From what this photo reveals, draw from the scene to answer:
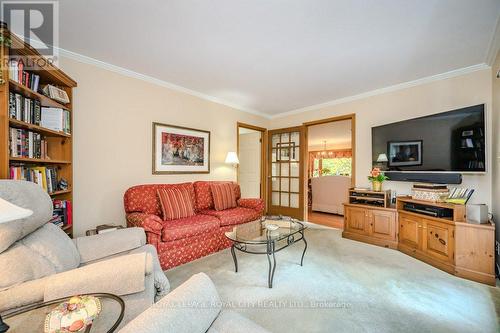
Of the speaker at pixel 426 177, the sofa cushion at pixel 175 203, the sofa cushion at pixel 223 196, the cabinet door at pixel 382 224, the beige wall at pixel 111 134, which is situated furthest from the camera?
the sofa cushion at pixel 223 196

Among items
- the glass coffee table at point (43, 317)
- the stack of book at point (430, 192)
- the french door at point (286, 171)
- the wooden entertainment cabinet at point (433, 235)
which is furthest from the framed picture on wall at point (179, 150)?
the stack of book at point (430, 192)

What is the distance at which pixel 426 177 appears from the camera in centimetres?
282

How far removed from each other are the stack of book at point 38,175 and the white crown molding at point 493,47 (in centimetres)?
414

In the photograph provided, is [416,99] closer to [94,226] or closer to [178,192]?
[178,192]

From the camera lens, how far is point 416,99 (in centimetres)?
311

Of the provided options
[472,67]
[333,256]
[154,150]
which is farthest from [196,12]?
[472,67]

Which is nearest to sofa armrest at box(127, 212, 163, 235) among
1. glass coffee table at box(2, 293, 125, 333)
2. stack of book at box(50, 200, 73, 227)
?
stack of book at box(50, 200, 73, 227)

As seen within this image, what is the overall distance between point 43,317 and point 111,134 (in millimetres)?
2280

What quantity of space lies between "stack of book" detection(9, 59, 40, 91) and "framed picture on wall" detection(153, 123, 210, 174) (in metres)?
1.37

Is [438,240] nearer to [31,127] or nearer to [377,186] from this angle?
[377,186]

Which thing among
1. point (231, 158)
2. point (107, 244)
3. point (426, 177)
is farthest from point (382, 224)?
point (107, 244)

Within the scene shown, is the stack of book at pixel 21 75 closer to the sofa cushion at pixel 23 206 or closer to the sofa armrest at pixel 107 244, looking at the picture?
the sofa cushion at pixel 23 206

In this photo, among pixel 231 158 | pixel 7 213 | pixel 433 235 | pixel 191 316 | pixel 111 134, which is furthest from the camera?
pixel 231 158

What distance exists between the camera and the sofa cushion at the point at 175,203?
2.73m
